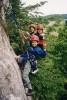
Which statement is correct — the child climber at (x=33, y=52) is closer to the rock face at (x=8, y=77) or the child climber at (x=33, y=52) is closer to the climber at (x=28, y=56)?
the climber at (x=28, y=56)

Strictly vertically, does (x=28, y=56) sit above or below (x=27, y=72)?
above

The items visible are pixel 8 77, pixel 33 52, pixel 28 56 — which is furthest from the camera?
pixel 33 52

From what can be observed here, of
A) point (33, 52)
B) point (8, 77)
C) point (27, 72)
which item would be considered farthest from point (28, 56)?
point (8, 77)

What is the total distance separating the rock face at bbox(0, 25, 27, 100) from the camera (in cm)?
834

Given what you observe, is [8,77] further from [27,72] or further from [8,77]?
[27,72]

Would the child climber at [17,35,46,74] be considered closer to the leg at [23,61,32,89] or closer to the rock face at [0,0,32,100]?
the leg at [23,61,32,89]

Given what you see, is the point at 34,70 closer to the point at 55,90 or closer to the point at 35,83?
the point at 35,83

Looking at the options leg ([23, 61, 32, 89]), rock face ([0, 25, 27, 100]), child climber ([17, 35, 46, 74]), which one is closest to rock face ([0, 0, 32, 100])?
rock face ([0, 25, 27, 100])

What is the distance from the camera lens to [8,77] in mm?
8500

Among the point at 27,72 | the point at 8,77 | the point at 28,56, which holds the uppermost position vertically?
the point at 28,56

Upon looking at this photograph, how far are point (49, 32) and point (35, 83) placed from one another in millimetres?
4581

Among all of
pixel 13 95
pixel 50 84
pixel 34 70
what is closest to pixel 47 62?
pixel 50 84

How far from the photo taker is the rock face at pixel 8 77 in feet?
27.3

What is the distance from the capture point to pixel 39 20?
14.8 metres
